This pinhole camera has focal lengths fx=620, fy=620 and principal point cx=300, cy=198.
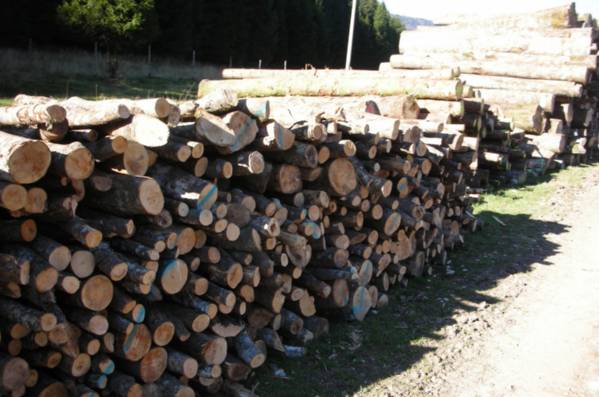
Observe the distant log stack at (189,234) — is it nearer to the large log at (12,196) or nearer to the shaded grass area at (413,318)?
the large log at (12,196)

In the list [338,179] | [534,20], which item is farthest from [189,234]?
[534,20]

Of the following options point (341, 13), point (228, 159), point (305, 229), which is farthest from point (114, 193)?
point (341, 13)

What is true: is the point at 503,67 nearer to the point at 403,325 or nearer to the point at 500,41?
the point at 500,41

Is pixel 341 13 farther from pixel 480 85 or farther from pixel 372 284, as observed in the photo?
pixel 372 284

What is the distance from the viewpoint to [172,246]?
4355 mm

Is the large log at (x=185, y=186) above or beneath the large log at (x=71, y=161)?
beneath

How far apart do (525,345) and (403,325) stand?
1.15 metres

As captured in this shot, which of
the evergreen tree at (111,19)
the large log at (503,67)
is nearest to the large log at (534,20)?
the large log at (503,67)

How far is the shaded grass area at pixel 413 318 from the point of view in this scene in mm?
5043

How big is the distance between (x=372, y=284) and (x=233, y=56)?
28157mm

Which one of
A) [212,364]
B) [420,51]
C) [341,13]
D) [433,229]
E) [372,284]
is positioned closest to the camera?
[212,364]

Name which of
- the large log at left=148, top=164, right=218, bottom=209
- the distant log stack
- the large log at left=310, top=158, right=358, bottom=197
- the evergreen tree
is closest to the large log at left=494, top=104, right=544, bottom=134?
the distant log stack

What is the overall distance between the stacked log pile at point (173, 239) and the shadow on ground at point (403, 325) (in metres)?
0.20

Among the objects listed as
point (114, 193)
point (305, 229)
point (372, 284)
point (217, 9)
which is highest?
point (217, 9)
